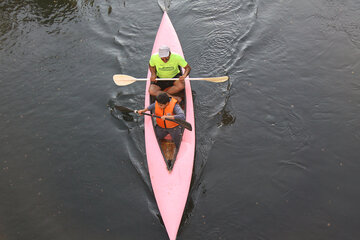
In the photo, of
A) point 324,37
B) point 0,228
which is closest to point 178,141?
point 0,228

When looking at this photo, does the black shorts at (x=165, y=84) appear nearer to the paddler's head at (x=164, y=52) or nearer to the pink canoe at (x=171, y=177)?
the paddler's head at (x=164, y=52)

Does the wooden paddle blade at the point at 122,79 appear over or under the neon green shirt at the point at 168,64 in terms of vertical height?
under

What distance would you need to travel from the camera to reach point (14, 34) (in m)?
10.4

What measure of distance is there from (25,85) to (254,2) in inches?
313

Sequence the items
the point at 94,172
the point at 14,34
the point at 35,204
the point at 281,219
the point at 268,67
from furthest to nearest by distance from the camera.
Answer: the point at 14,34
the point at 268,67
the point at 94,172
the point at 35,204
the point at 281,219

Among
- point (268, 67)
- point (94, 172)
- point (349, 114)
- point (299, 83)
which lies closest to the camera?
point (94, 172)

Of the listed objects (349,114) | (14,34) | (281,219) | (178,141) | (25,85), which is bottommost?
(281,219)

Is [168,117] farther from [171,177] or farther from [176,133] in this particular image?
[171,177]

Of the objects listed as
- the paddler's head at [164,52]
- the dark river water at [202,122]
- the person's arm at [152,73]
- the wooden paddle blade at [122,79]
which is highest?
the paddler's head at [164,52]

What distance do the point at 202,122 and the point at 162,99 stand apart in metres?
1.95

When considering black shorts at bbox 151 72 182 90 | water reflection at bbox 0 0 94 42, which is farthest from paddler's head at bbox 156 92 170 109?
water reflection at bbox 0 0 94 42

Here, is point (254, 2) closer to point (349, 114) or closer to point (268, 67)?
point (268, 67)

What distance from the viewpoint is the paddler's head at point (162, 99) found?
5.59 meters

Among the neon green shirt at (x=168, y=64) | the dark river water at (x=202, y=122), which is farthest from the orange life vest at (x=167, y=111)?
the neon green shirt at (x=168, y=64)
